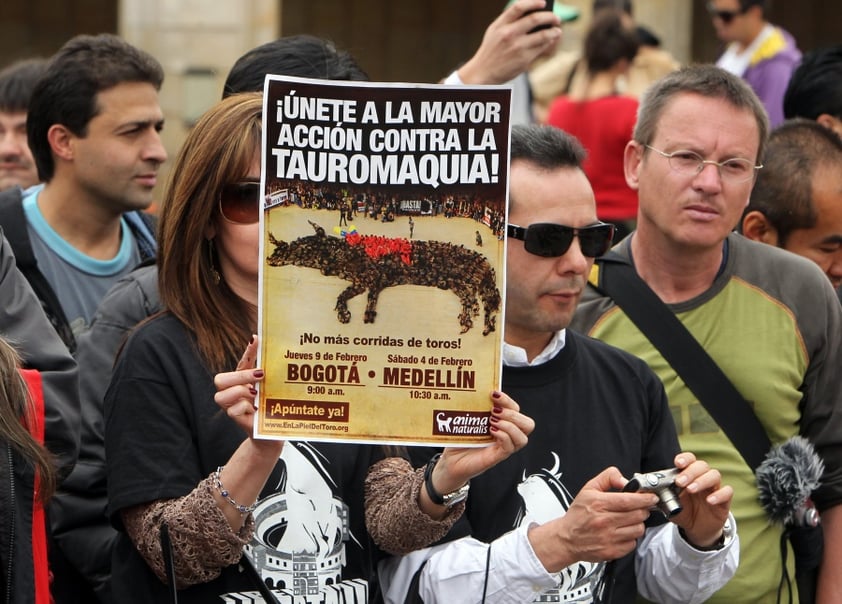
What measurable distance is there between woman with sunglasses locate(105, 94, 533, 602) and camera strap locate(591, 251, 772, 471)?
3.36 feet

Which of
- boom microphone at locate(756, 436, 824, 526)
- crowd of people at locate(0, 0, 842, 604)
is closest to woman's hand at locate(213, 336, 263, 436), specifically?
crowd of people at locate(0, 0, 842, 604)

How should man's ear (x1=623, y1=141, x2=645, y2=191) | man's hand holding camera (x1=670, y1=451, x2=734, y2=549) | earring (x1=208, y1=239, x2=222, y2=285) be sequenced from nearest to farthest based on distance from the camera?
man's hand holding camera (x1=670, y1=451, x2=734, y2=549) < earring (x1=208, y1=239, x2=222, y2=285) < man's ear (x1=623, y1=141, x2=645, y2=191)

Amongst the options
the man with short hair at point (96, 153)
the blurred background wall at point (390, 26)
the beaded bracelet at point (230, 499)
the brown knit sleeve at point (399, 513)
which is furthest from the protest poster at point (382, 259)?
the blurred background wall at point (390, 26)

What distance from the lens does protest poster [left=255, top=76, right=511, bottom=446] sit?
108 inches

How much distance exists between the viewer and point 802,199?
15.1ft

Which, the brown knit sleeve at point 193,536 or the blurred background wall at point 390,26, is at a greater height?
the blurred background wall at point 390,26

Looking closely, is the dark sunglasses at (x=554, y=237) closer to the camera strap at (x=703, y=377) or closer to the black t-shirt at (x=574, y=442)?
the black t-shirt at (x=574, y=442)

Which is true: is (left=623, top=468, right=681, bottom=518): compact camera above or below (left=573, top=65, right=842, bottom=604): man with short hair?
below

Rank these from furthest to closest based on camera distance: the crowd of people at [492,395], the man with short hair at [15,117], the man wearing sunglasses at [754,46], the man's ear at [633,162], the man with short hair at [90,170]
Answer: the man wearing sunglasses at [754,46] < the man with short hair at [15,117] < the man with short hair at [90,170] < the man's ear at [633,162] < the crowd of people at [492,395]

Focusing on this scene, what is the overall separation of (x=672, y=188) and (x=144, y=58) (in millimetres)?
2103

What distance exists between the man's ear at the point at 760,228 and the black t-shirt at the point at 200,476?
2.08m

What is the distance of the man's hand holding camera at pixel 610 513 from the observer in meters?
2.98

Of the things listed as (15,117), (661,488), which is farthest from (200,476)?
(15,117)

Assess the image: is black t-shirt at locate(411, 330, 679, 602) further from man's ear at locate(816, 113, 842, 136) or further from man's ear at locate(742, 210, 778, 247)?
man's ear at locate(816, 113, 842, 136)
